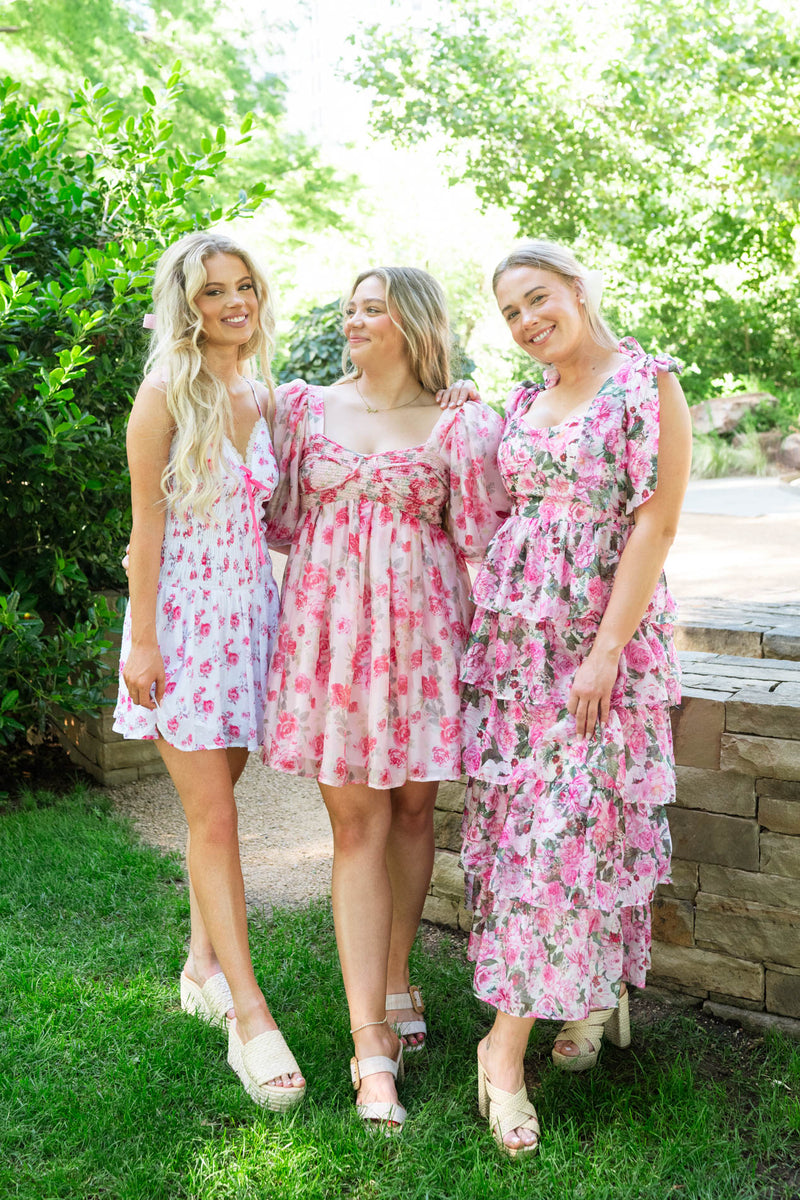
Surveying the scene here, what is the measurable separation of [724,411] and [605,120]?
3.43m

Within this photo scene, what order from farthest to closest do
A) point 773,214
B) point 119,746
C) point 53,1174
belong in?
point 773,214, point 119,746, point 53,1174

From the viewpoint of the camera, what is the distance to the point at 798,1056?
234cm

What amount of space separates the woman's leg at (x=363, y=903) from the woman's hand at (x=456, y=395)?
88cm

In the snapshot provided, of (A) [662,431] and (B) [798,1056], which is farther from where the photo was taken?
(B) [798,1056]

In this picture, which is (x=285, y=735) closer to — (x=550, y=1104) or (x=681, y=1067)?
(x=550, y=1104)

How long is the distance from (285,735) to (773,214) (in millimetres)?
9897

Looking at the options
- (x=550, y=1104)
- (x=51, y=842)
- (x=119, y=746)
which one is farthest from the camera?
(x=119, y=746)

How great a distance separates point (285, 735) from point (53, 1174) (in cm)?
95

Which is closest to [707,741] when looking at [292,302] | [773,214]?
[773,214]

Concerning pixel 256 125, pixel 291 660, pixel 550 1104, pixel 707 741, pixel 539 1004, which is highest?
pixel 256 125

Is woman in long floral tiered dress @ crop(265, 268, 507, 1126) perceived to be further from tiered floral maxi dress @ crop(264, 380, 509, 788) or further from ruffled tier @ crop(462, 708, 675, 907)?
ruffled tier @ crop(462, 708, 675, 907)

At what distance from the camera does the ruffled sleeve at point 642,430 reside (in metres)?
2.10

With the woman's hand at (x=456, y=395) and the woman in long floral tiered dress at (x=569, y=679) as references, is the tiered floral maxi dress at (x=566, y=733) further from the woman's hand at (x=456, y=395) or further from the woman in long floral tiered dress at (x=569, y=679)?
the woman's hand at (x=456, y=395)

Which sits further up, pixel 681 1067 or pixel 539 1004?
pixel 539 1004
